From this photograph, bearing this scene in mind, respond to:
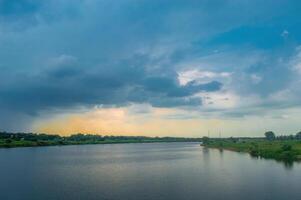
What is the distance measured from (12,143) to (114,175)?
150m

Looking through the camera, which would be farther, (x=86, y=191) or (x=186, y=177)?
(x=186, y=177)

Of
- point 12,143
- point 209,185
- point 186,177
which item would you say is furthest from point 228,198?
point 12,143

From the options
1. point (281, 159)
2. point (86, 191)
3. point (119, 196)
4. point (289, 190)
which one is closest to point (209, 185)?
point (289, 190)

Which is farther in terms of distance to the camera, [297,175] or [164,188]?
[297,175]

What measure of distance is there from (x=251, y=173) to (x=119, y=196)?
31.0 metres

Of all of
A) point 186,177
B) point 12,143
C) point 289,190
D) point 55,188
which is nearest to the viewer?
point 289,190

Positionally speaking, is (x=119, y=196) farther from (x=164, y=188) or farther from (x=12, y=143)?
(x=12, y=143)

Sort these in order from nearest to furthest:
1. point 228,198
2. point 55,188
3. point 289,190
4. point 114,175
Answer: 1. point 228,198
2. point 289,190
3. point 55,188
4. point 114,175

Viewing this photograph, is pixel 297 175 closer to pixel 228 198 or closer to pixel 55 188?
pixel 228 198

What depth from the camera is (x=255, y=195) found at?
41625mm

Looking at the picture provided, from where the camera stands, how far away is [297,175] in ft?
193

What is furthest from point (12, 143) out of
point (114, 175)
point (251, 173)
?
point (251, 173)

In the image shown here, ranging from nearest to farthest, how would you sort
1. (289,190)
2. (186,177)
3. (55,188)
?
(289,190), (55,188), (186,177)

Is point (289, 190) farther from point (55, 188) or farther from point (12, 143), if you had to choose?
point (12, 143)
